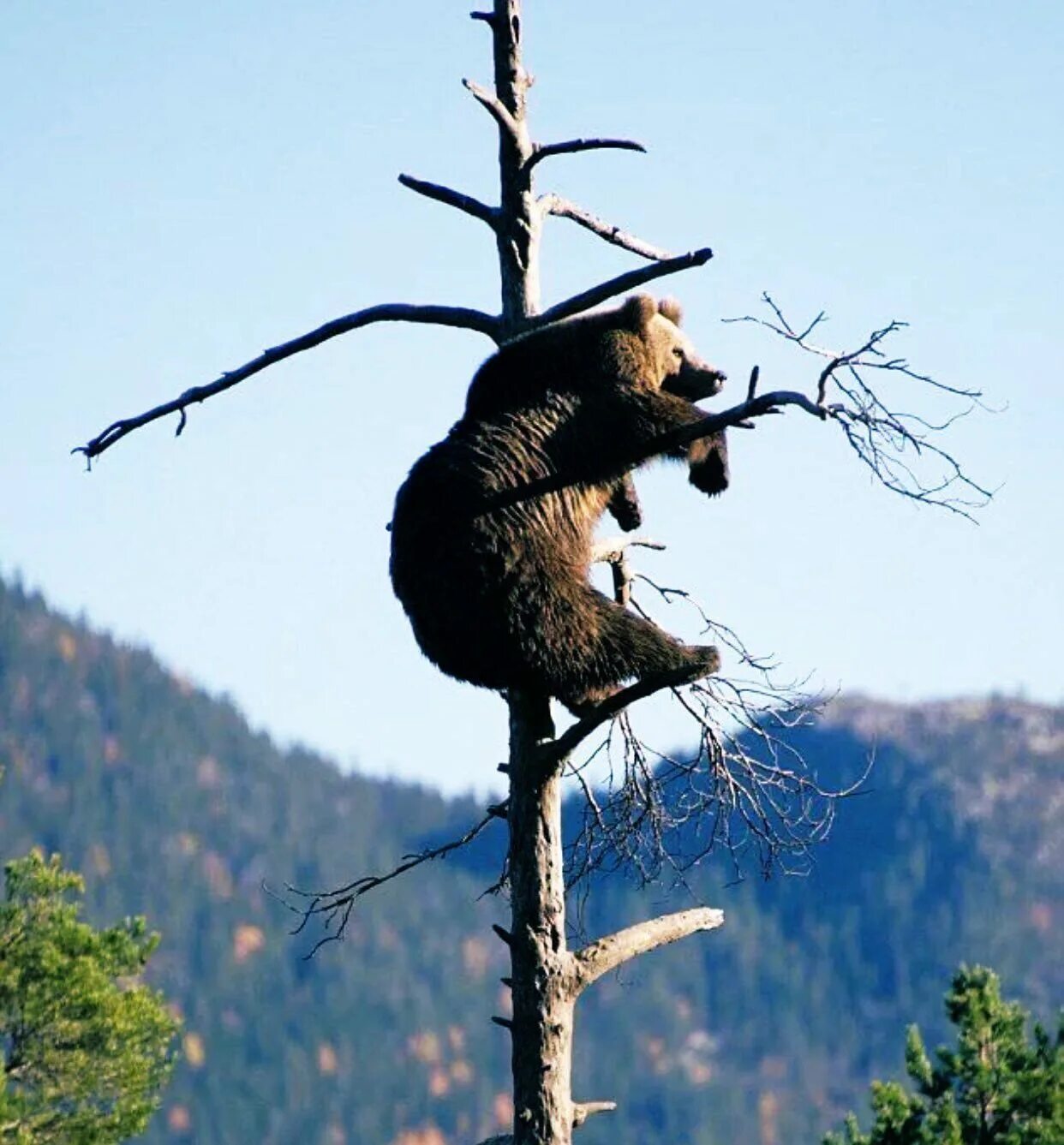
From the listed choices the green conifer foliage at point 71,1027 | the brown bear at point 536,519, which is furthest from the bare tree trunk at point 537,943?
the green conifer foliage at point 71,1027

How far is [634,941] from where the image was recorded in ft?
29.9

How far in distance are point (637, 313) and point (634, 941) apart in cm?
255

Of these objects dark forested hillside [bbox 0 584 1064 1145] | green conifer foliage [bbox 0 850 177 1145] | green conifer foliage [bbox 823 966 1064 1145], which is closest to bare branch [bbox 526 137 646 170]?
green conifer foliage [bbox 823 966 1064 1145]

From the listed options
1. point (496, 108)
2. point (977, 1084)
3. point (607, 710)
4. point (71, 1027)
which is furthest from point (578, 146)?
point (71, 1027)

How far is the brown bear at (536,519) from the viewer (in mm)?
8945

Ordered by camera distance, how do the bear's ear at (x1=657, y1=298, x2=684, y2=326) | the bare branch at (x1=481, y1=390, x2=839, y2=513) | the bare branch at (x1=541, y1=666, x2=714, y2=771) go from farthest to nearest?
the bear's ear at (x1=657, y1=298, x2=684, y2=326) → the bare branch at (x1=541, y1=666, x2=714, y2=771) → the bare branch at (x1=481, y1=390, x2=839, y2=513)

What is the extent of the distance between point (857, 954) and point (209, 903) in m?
38.3

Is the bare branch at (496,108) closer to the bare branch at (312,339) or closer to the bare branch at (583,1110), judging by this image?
the bare branch at (312,339)

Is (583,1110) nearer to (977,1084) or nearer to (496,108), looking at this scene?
(496,108)

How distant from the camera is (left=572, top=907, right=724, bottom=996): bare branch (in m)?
8.96

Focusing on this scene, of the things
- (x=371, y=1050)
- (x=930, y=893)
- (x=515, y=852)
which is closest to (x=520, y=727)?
(x=515, y=852)

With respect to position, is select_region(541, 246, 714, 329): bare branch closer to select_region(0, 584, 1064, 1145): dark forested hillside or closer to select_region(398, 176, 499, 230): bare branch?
select_region(398, 176, 499, 230): bare branch

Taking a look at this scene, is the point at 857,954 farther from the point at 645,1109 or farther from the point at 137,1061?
the point at 137,1061

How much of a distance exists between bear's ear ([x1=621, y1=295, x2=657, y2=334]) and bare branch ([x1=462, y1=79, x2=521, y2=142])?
0.81m
